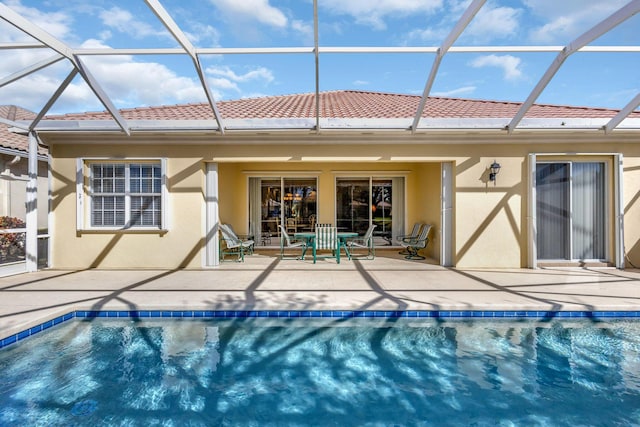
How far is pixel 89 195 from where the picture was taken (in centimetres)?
785

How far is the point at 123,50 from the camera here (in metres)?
5.45

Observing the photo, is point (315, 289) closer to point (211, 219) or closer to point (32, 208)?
point (211, 219)

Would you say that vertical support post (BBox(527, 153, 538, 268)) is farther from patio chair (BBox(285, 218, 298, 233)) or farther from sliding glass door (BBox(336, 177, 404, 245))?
patio chair (BBox(285, 218, 298, 233))

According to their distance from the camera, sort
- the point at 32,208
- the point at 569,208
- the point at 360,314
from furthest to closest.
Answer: the point at 569,208, the point at 32,208, the point at 360,314

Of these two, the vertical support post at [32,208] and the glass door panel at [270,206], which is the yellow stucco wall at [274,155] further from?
the glass door panel at [270,206]

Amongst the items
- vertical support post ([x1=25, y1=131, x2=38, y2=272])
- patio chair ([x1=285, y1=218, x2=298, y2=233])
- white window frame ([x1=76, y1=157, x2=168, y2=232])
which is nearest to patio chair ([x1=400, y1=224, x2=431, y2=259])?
patio chair ([x1=285, y1=218, x2=298, y2=233])

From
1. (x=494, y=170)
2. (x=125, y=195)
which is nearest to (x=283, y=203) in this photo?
(x=125, y=195)

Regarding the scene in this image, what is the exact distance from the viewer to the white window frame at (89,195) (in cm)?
767

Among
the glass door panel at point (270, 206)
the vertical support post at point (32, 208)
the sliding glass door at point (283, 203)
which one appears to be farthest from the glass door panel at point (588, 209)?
the vertical support post at point (32, 208)

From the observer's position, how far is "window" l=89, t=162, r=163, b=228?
7871 mm

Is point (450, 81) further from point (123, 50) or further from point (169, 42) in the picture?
point (123, 50)

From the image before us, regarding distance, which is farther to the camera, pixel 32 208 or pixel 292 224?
pixel 292 224

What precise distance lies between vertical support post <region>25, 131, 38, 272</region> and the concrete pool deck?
469 mm

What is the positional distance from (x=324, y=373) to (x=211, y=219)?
5.07m
